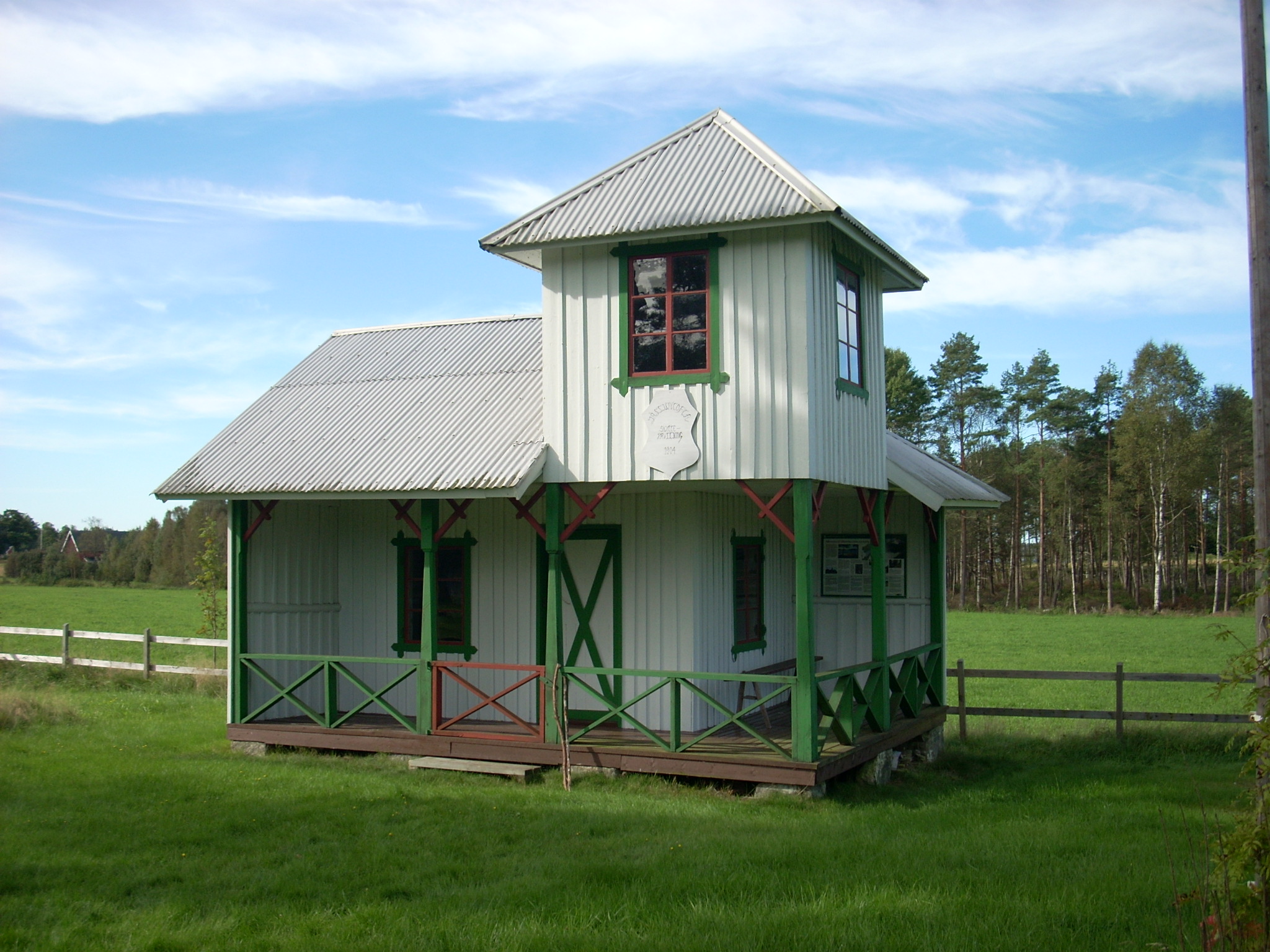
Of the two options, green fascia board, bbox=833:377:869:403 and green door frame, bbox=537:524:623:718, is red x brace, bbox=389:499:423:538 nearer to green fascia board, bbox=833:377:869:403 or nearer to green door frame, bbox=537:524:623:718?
green door frame, bbox=537:524:623:718

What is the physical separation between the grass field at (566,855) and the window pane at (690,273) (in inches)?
196

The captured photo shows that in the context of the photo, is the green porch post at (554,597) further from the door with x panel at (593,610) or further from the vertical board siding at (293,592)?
the vertical board siding at (293,592)

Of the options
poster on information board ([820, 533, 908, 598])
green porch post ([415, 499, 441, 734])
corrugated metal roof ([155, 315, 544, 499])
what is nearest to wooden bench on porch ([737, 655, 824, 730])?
poster on information board ([820, 533, 908, 598])

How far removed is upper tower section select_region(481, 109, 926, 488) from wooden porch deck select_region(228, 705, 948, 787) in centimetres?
275

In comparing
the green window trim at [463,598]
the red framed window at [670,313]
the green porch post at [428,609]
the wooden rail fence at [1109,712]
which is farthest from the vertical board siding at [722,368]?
the wooden rail fence at [1109,712]

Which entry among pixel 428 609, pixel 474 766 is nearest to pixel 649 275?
pixel 428 609

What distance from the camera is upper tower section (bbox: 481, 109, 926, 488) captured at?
10562 millimetres

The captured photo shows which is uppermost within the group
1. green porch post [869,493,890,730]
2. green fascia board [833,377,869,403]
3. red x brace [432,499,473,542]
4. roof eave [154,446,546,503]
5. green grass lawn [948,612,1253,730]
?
green fascia board [833,377,869,403]

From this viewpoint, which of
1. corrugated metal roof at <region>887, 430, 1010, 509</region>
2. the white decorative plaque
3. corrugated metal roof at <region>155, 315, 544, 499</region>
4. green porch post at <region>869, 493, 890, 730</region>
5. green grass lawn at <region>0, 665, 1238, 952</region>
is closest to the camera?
green grass lawn at <region>0, 665, 1238, 952</region>

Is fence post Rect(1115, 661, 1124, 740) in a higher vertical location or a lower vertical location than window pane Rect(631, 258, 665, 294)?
lower

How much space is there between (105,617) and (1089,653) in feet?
117

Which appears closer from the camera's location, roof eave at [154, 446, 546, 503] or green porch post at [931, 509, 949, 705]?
roof eave at [154, 446, 546, 503]

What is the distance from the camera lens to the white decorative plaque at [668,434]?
35.6ft

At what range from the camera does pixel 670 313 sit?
11023 millimetres
